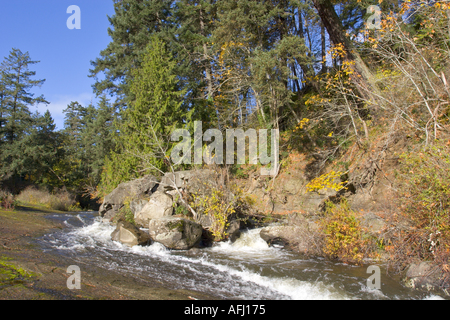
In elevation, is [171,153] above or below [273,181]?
above

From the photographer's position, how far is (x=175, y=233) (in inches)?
342

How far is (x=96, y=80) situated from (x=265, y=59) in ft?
54.1

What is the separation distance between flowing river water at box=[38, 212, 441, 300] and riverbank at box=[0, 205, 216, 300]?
0.39m

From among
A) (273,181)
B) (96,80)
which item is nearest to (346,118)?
(273,181)

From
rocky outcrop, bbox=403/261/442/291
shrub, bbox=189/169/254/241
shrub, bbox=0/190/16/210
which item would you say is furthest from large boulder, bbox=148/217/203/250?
shrub, bbox=0/190/16/210

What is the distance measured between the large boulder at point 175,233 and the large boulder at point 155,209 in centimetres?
223

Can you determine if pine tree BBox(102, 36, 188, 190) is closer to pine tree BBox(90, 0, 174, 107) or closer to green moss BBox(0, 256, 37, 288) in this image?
pine tree BBox(90, 0, 174, 107)

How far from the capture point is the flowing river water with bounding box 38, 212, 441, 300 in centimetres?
546

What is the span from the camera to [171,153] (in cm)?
1543

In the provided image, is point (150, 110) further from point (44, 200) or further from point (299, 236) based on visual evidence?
point (299, 236)

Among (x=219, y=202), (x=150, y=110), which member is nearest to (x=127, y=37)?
(x=150, y=110)

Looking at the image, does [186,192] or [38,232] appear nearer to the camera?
[38,232]

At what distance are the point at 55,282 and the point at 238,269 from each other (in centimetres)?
403

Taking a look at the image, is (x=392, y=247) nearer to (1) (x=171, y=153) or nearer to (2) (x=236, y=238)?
(2) (x=236, y=238)
